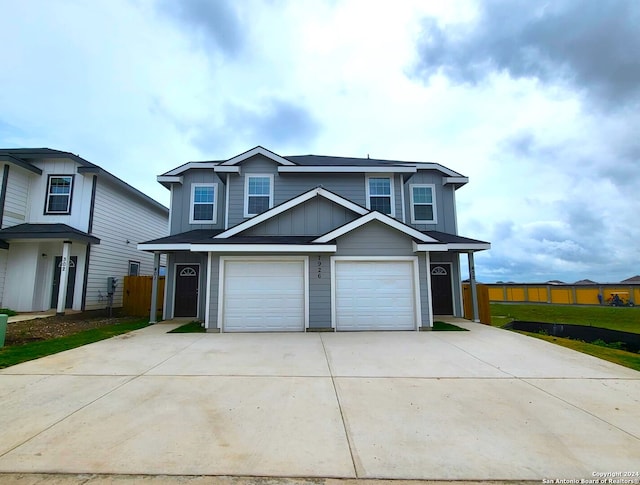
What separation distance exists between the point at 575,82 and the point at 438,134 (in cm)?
555

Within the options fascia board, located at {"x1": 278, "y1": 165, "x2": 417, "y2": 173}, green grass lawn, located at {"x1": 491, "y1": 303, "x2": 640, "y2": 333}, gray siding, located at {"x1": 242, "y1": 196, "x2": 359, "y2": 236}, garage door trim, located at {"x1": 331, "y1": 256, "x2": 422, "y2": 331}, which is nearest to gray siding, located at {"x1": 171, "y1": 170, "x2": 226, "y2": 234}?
fascia board, located at {"x1": 278, "y1": 165, "x2": 417, "y2": 173}

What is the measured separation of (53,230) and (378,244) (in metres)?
12.8

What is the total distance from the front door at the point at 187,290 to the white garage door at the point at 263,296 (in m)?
3.91

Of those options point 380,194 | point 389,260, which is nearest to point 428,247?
point 389,260

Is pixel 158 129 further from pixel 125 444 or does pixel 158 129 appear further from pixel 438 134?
pixel 125 444

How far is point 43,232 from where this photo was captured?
1180cm

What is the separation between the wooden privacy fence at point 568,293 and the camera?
21.1 m

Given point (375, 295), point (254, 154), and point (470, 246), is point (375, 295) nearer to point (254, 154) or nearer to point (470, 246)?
point (470, 246)

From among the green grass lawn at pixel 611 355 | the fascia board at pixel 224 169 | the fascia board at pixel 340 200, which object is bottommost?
the green grass lawn at pixel 611 355

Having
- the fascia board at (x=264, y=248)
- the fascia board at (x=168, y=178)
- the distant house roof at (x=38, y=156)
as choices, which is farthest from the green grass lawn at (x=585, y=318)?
the distant house roof at (x=38, y=156)

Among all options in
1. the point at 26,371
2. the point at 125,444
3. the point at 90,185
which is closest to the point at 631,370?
the point at 125,444

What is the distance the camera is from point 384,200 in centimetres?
1290

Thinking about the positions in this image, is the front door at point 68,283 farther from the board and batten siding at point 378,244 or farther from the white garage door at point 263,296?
the board and batten siding at point 378,244

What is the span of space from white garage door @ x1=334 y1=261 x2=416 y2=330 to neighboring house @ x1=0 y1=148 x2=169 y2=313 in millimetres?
10860
